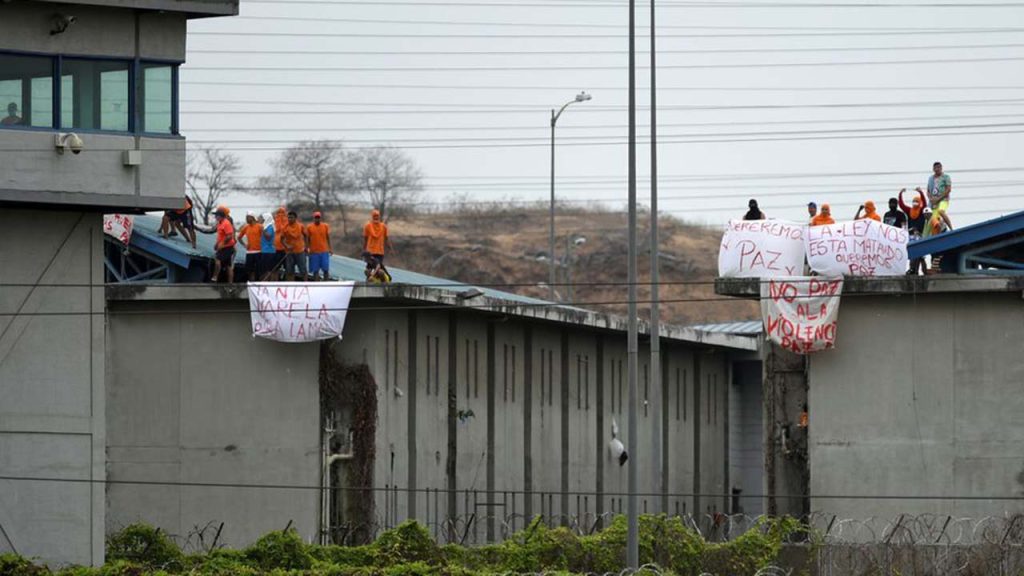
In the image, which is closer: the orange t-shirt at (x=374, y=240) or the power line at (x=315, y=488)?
the power line at (x=315, y=488)

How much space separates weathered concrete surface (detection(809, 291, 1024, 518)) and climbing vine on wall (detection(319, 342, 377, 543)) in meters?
7.94

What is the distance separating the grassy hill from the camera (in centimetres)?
10856

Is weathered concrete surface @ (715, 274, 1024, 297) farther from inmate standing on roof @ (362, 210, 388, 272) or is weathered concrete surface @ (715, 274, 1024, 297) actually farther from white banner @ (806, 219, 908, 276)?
inmate standing on roof @ (362, 210, 388, 272)

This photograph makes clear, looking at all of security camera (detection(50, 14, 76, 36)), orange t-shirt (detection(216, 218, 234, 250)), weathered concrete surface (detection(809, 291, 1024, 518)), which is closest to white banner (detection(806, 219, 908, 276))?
weathered concrete surface (detection(809, 291, 1024, 518))

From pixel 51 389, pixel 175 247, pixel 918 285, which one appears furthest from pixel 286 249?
pixel 918 285

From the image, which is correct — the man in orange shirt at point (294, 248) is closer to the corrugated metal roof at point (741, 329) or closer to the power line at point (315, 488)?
the power line at point (315, 488)

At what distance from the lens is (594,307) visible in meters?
123

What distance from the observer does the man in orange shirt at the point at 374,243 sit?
42688 mm

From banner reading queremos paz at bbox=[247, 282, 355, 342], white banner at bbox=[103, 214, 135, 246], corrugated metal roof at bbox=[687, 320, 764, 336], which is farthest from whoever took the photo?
corrugated metal roof at bbox=[687, 320, 764, 336]

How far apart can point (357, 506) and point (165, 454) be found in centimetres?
368

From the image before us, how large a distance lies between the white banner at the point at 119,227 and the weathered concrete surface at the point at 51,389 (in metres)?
4.86

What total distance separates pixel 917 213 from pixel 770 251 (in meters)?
4.01

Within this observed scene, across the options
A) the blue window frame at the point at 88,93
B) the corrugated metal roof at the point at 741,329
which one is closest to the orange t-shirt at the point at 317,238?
the blue window frame at the point at 88,93

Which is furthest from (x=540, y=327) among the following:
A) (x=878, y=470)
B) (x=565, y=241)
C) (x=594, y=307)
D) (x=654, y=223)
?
(x=594, y=307)
